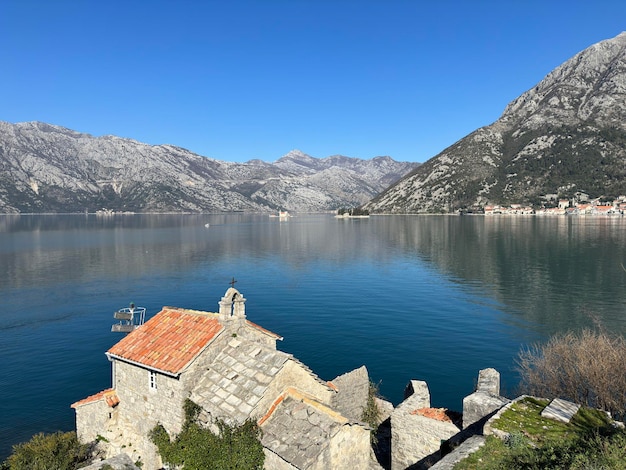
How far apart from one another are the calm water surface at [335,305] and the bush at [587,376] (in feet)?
18.1

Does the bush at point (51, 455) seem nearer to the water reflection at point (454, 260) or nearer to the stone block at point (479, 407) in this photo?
the stone block at point (479, 407)

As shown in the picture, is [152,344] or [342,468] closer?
[342,468]

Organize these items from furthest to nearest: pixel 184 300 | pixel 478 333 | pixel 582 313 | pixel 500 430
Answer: pixel 184 300 < pixel 582 313 < pixel 478 333 < pixel 500 430

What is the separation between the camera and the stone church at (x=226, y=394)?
17031 mm

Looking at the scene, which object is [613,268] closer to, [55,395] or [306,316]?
[306,316]

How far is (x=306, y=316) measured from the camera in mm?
52406

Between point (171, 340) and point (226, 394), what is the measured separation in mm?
4908

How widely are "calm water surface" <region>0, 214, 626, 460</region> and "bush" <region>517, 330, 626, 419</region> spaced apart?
5.51 meters

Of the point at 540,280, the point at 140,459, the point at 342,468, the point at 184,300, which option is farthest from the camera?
the point at 540,280

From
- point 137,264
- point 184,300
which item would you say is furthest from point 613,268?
point 137,264

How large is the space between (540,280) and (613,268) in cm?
1999

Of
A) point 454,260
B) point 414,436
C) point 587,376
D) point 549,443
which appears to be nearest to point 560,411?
point 549,443

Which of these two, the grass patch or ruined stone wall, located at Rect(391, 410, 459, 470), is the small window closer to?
ruined stone wall, located at Rect(391, 410, 459, 470)

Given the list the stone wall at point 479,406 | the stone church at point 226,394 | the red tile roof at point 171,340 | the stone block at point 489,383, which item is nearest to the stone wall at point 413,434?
the stone wall at point 479,406
